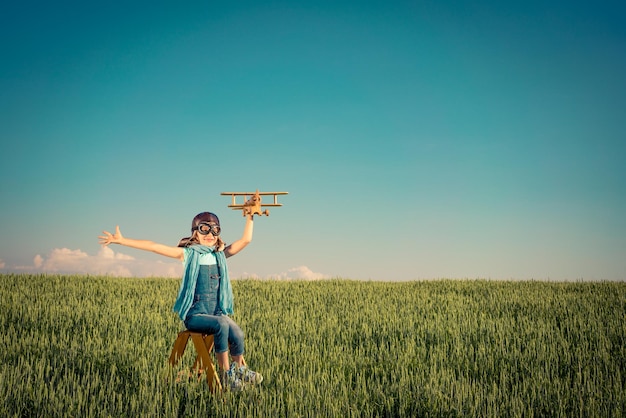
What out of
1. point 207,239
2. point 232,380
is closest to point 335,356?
point 232,380

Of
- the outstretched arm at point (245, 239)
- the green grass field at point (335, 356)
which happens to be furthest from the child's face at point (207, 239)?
the green grass field at point (335, 356)

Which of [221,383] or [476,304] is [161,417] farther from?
[476,304]

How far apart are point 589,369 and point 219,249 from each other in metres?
5.99

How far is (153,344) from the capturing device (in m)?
8.00

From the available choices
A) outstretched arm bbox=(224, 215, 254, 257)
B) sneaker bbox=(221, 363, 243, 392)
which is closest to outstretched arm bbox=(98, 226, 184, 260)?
outstretched arm bbox=(224, 215, 254, 257)

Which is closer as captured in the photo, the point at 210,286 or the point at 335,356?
the point at 210,286

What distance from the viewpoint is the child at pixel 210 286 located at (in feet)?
17.4

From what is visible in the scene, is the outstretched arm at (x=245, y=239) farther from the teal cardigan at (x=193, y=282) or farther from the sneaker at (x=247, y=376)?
the sneaker at (x=247, y=376)

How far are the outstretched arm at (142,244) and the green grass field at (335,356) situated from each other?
4.44 ft

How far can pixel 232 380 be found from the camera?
5410 mm

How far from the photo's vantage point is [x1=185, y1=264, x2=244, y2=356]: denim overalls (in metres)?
5.28

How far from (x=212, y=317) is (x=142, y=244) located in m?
1.07

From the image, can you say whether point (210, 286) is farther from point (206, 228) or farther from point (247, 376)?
point (247, 376)

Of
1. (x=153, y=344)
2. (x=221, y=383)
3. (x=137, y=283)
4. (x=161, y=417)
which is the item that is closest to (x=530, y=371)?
(x=221, y=383)
